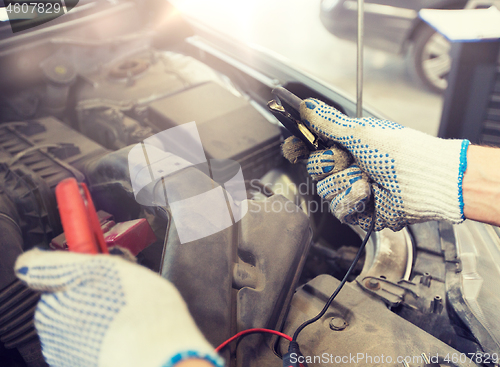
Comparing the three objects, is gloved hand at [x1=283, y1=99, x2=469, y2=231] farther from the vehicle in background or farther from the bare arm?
the vehicle in background

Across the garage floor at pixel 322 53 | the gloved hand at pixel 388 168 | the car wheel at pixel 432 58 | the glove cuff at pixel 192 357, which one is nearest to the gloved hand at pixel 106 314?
the glove cuff at pixel 192 357

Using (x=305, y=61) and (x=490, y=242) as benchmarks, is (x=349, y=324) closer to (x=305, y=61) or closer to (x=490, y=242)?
(x=490, y=242)

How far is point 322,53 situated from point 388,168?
3323 mm

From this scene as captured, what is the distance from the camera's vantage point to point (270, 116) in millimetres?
1341

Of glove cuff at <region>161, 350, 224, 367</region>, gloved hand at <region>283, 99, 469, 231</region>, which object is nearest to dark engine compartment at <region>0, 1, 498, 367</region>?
gloved hand at <region>283, 99, 469, 231</region>

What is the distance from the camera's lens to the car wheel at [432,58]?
2641mm

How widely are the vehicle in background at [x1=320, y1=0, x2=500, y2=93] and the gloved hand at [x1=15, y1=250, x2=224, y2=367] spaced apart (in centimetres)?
262

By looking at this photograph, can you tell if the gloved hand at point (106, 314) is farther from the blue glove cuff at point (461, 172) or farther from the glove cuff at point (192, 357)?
the blue glove cuff at point (461, 172)

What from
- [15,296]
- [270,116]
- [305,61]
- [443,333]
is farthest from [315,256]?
[305,61]

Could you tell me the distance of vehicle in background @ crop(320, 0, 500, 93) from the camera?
8.40ft

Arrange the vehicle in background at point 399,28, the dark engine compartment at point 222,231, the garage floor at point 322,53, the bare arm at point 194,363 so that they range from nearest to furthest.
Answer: the bare arm at point 194,363
the dark engine compartment at point 222,231
the vehicle in background at point 399,28
the garage floor at point 322,53

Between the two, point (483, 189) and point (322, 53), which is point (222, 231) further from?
point (322, 53)

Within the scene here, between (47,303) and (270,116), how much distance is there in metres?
1.03

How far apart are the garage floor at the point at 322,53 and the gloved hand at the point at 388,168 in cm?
95
